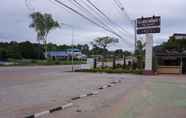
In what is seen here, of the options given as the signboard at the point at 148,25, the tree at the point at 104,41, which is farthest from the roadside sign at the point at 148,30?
the tree at the point at 104,41

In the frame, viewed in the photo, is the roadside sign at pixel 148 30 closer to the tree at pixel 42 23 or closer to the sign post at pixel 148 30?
the sign post at pixel 148 30

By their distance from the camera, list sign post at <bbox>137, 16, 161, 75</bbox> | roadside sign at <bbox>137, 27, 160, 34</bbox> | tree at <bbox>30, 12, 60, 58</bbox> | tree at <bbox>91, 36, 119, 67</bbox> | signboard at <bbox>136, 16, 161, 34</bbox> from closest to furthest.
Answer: sign post at <bbox>137, 16, 161, 75</bbox> → roadside sign at <bbox>137, 27, 160, 34</bbox> → signboard at <bbox>136, 16, 161, 34</bbox> → tree at <bbox>30, 12, 60, 58</bbox> → tree at <bbox>91, 36, 119, 67</bbox>

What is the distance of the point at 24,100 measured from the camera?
12789 mm

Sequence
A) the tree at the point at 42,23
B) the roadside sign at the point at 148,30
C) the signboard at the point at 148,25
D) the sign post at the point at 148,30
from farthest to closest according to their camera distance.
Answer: the tree at the point at 42,23, the signboard at the point at 148,25, the roadside sign at the point at 148,30, the sign post at the point at 148,30

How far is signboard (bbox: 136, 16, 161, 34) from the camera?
39.8 meters

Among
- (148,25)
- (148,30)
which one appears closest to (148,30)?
(148,30)

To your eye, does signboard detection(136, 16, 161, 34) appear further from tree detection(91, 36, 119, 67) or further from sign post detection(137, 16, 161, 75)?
tree detection(91, 36, 119, 67)

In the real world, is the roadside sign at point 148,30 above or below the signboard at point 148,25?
below

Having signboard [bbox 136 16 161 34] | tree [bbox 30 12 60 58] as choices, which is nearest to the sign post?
signboard [bbox 136 16 161 34]

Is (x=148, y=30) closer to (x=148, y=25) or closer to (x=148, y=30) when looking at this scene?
(x=148, y=30)

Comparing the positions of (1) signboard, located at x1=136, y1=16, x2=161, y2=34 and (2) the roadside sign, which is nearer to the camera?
(2) the roadside sign

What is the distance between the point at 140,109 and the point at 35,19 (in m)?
68.4

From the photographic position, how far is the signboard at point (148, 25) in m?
39.8

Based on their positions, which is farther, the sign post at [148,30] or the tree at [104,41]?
the tree at [104,41]
